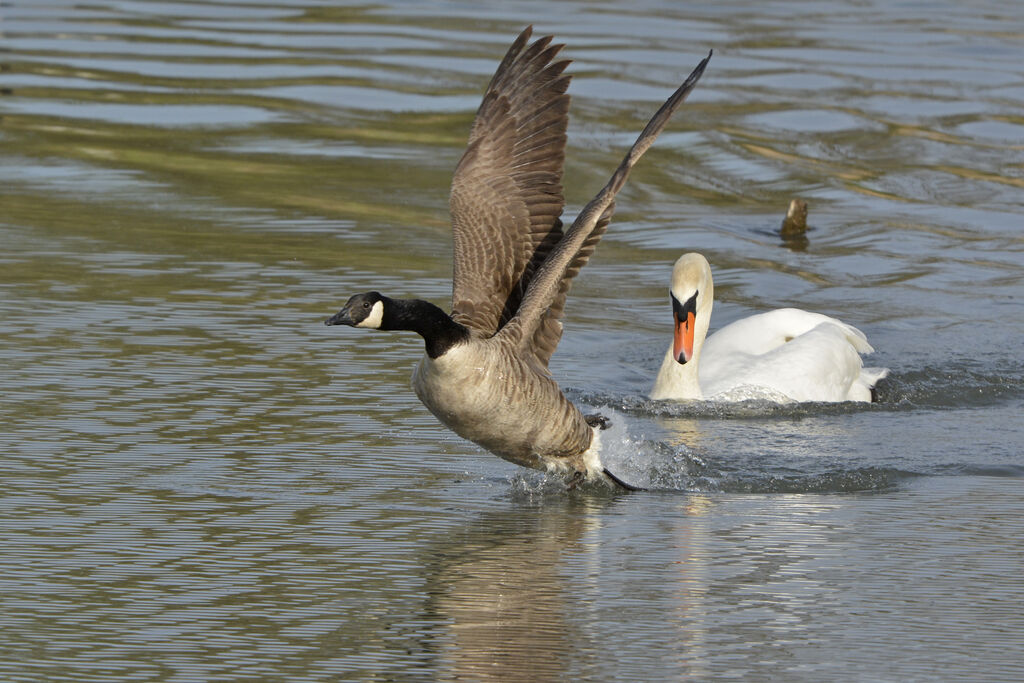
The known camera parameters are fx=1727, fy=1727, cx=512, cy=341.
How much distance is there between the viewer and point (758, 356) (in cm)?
1035

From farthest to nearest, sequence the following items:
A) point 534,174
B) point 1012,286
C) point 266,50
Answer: point 266,50 < point 1012,286 < point 534,174

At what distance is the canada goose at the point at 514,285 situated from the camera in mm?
6992

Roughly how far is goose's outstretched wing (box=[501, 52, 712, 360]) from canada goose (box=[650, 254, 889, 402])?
1.92 m

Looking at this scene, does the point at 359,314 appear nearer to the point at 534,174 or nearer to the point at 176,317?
the point at 534,174

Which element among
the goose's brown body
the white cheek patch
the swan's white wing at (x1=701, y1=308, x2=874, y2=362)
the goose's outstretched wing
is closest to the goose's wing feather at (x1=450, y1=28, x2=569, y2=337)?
the goose's outstretched wing

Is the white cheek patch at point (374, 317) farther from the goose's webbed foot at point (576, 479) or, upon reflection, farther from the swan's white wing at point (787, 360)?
the swan's white wing at point (787, 360)

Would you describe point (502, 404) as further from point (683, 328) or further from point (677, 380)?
point (683, 328)

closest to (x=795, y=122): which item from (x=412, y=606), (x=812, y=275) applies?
(x=812, y=275)

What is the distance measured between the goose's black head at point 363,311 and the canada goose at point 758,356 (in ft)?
10.4

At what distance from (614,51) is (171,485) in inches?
583

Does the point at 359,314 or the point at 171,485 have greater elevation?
the point at 359,314

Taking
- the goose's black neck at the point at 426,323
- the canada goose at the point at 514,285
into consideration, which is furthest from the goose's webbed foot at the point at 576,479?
the goose's black neck at the point at 426,323

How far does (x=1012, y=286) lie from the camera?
39.7 feet

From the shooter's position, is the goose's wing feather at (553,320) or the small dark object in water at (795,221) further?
the small dark object in water at (795,221)
